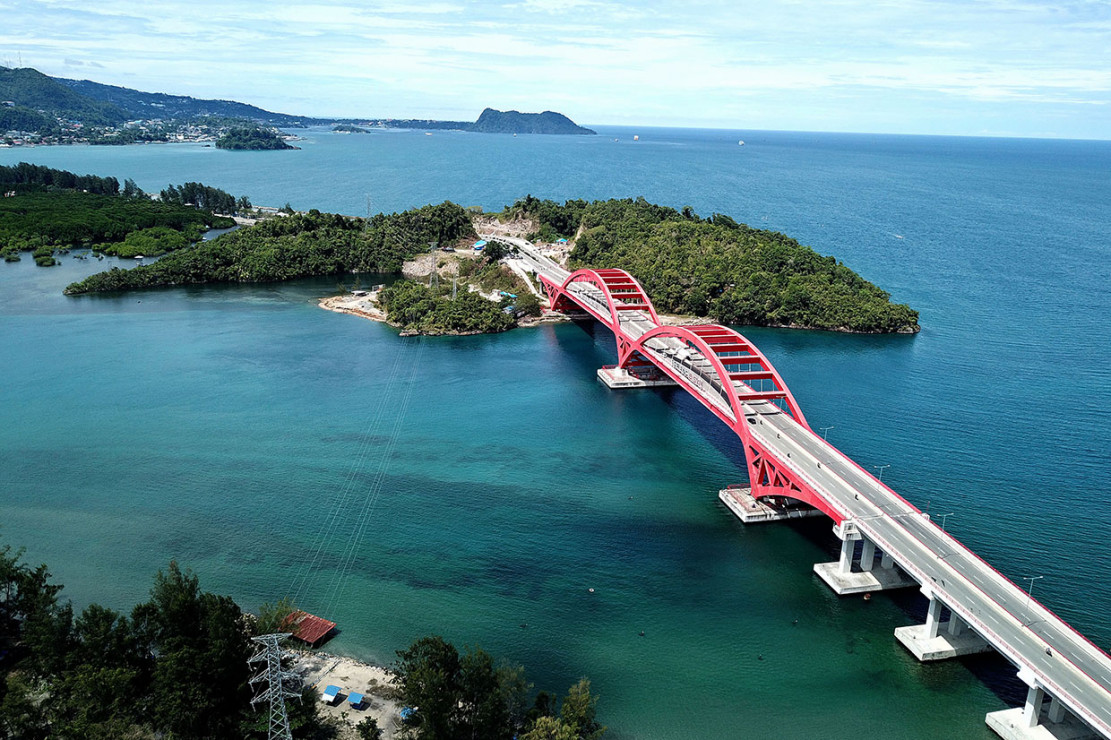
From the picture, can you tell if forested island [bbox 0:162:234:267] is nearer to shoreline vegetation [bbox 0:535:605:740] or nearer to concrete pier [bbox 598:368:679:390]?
concrete pier [bbox 598:368:679:390]

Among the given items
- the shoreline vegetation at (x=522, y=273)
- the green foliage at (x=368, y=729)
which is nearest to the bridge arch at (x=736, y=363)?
the green foliage at (x=368, y=729)

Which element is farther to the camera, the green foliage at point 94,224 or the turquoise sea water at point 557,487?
the green foliage at point 94,224

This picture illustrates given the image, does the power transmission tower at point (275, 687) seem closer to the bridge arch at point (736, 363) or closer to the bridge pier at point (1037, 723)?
the bridge pier at point (1037, 723)

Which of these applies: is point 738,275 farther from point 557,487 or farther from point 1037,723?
point 1037,723

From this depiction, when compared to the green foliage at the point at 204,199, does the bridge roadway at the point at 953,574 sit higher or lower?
lower

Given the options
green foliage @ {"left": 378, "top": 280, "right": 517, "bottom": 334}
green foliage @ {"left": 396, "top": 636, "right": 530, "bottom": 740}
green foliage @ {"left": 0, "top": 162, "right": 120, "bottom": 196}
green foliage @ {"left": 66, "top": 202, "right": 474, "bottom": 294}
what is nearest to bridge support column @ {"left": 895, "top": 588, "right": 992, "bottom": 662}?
green foliage @ {"left": 396, "top": 636, "right": 530, "bottom": 740}
